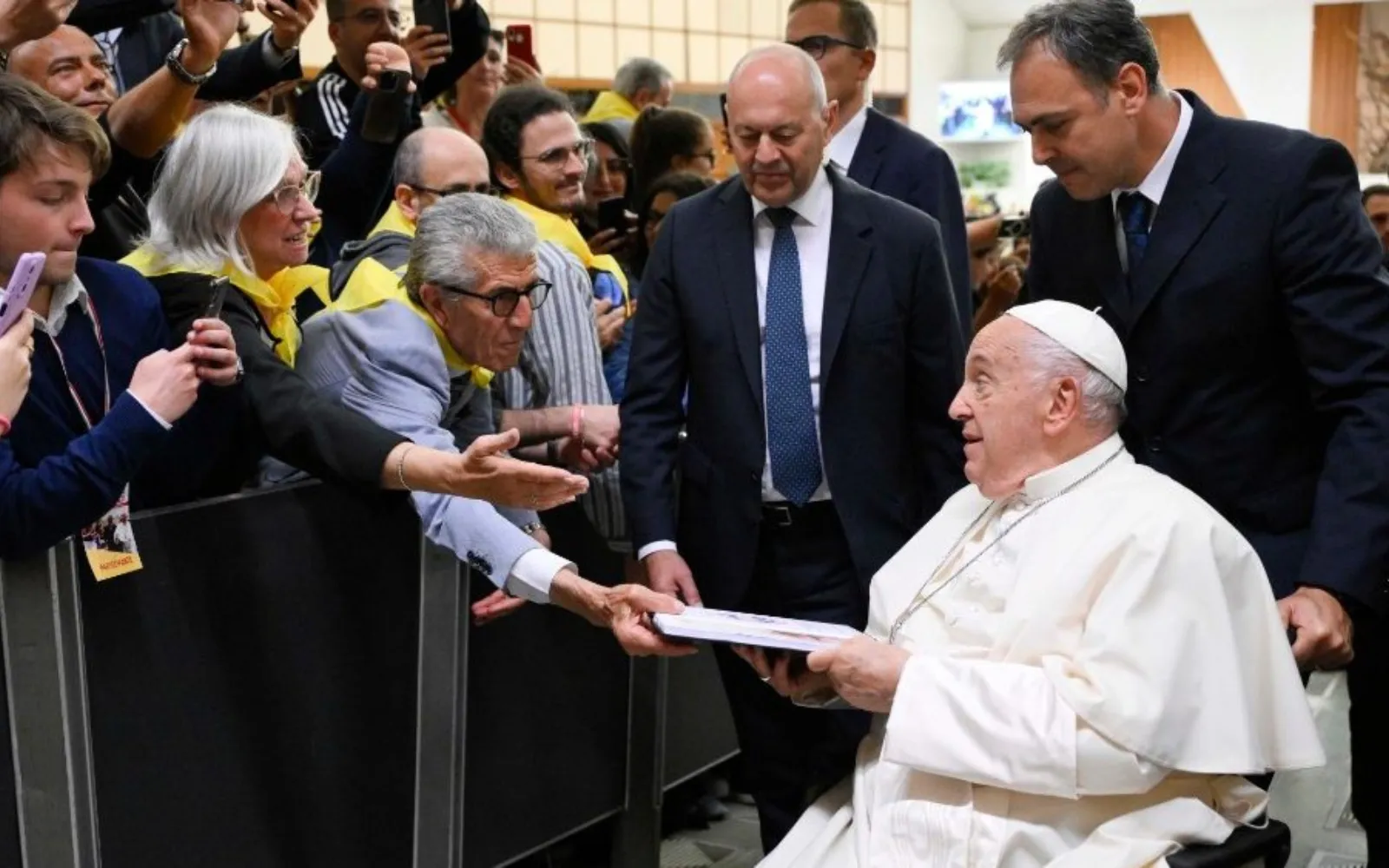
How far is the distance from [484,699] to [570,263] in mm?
901

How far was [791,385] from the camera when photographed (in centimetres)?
276

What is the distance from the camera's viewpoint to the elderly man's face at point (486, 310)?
2773 millimetres

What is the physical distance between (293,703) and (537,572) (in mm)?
467

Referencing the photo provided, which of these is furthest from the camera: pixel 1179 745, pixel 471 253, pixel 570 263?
pixel 570 263

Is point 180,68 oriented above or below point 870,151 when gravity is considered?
above

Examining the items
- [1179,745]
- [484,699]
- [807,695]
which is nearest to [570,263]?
[484,699]

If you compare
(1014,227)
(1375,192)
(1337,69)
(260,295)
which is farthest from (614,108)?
(1337,69)

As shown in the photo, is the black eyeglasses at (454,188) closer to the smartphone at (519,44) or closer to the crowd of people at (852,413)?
the crowd of people at (852,413)

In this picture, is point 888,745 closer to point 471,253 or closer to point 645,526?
point 645,526

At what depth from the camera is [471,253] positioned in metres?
2.77

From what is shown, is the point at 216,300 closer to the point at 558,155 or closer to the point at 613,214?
the point at 558,155

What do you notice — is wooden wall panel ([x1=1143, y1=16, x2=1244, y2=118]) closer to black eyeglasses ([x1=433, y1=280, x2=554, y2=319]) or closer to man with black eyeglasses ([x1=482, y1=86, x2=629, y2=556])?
man with black eyeglasses ([x1=482, y1=86, x2=629, y2=556])

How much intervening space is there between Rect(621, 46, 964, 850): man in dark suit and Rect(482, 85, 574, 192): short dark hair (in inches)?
35.8

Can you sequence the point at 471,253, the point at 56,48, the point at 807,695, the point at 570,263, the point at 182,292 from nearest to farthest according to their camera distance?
the point at 807,695, the point at 182,292, the point at 471,253, the point at 56,48, the point at 570,263
